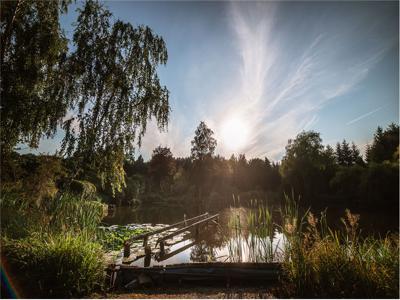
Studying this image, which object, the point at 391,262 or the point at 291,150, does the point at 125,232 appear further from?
the point at 291,150

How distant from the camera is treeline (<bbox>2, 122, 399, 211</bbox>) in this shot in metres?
12.6

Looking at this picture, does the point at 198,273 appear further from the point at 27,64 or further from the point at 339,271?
the point at 27,64

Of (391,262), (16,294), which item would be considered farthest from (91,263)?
(391,262)

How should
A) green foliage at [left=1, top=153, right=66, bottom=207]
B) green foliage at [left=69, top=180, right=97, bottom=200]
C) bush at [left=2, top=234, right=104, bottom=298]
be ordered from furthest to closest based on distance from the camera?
green foliage at [left=69, top=180, right=97, bottom=200], green foliage at [left=1, top=153, right=66, bottom=207], bush at [left=2, top=234, right=104, bottom=298]

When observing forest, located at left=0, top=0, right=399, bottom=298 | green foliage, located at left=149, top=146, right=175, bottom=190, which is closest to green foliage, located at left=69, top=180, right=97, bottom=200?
forest, located at left=0, top=0, right=399, bottom=298

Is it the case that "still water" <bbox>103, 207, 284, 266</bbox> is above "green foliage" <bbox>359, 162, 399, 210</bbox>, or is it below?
below

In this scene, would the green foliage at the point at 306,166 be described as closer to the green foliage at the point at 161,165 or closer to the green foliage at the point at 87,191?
the green foliage at the point at 161,165

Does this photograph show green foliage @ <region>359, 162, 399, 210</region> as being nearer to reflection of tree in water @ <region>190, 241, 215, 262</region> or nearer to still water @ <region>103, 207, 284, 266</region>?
still water @ <region>103, 207, 284, 266</region>

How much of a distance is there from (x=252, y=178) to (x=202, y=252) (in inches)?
2170

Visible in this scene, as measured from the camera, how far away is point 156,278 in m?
7.04

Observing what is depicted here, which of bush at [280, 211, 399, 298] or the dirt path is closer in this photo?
bush at [280, 211, 399, 298]

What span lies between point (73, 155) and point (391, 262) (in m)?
10.7

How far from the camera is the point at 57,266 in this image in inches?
199

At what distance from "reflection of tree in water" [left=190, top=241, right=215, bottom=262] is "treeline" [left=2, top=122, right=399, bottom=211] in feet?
16.3
